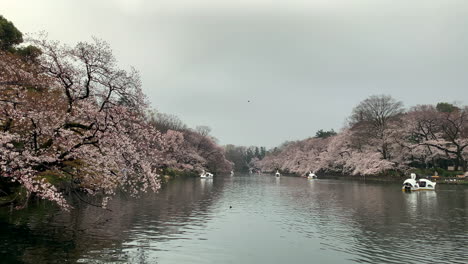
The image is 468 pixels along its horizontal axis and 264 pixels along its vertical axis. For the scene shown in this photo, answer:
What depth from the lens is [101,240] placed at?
1694 centimetres

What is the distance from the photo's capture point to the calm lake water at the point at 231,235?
49.1ft

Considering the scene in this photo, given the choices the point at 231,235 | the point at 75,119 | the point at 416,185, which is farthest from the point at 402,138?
the point at 75,119

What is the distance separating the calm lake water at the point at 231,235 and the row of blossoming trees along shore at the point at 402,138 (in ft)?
151

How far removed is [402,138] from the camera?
245 ft

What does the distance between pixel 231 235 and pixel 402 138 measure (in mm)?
65872

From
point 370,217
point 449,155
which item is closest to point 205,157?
point 449,155

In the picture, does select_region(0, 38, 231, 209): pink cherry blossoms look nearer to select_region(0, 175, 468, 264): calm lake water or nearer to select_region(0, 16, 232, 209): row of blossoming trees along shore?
select_region(0, 16, 232, 209): row of blossoming trees along shore

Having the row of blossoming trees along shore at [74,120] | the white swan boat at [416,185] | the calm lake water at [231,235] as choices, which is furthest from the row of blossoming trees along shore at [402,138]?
the row of blossoming trees along shore at [74,120]

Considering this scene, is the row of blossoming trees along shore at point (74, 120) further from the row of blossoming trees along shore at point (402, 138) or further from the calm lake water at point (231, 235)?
the row of blossoming trees along shore at point (402, 138)

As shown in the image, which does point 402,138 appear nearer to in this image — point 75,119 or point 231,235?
point 231,235

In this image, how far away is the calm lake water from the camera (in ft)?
49.1

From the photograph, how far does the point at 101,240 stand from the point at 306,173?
10057 cm

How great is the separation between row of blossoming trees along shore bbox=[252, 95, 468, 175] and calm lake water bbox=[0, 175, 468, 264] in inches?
1810

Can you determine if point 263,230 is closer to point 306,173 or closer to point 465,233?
point 465,233
